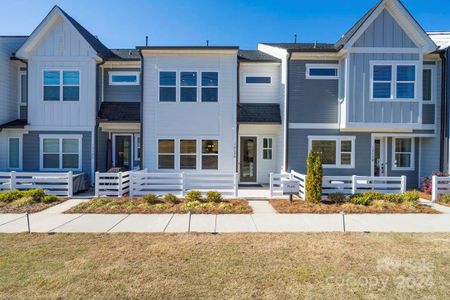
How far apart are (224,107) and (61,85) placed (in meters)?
8.18

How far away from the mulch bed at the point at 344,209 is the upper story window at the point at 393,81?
5.15m

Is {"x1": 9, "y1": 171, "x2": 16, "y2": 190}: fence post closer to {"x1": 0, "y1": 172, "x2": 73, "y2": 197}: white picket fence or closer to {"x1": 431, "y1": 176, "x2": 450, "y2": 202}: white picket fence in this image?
{"x1": 0, "y1": 172, "x2": 73, "y2": 197}: white picket fence

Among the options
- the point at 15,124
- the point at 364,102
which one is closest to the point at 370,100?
the point at 364,102

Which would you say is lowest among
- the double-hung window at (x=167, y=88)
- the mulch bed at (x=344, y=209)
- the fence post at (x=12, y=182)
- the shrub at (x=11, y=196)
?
the mulch bed at (x=344, y=209)

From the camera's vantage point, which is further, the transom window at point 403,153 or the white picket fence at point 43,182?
the transom window at point 403,153

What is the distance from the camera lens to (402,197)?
31.3ft

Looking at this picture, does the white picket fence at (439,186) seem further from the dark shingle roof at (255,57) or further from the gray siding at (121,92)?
the gray siding at (121,92)

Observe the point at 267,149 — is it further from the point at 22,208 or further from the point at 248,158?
the point at 22,208

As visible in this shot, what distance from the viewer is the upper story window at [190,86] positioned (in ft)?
41.3

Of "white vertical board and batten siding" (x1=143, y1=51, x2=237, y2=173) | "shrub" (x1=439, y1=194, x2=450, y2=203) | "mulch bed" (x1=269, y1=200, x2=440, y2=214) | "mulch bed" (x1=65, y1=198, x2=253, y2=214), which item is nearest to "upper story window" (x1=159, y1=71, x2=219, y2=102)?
"white vertical board and batten siding" (x1=143, y1=51, x2=237, y2=173)

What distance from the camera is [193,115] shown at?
41.4 feet

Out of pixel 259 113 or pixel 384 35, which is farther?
pixel 259 113

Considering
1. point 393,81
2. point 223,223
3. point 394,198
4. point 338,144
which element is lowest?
point 223,223

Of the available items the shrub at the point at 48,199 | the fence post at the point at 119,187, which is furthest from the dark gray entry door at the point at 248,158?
the shrub at the point at 48,199
